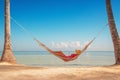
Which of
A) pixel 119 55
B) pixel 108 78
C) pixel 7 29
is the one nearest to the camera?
pixel 108 78

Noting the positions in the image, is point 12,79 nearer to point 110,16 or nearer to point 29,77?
point 29,77

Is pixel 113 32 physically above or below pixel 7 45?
above

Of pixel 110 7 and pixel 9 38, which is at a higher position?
pixel 110 7

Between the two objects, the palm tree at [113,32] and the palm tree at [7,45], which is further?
the palm tree at [7,45]

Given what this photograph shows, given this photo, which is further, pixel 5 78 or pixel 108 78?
pixel 108 78

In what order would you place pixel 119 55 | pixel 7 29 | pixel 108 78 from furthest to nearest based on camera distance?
A: pixel 7 29 → pixel 119 55 → pixel 108 78

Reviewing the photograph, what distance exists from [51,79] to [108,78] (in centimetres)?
141

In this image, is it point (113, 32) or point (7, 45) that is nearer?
point (113, 32)

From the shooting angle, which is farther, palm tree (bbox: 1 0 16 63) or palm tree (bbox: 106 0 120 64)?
palm tree (bbox: 1 0 16 63)

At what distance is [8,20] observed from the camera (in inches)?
396

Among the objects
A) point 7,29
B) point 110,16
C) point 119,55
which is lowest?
point 119,55

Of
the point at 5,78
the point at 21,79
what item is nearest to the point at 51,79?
the point at 21,79

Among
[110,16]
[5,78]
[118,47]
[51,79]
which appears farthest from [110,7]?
[5,78]

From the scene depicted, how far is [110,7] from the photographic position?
950cm
